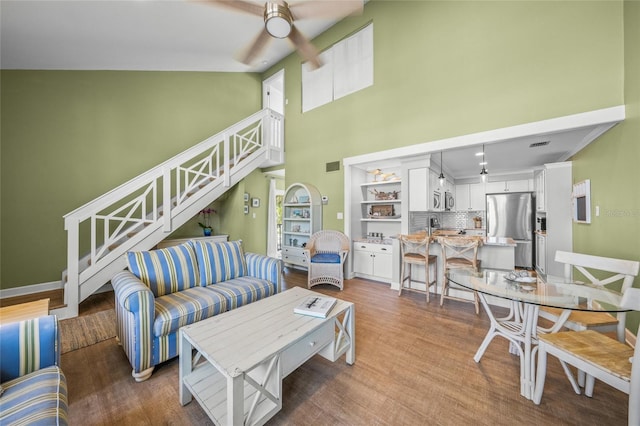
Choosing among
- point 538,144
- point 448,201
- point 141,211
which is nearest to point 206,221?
point 141,211

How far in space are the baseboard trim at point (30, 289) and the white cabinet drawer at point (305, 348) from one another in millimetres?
4584

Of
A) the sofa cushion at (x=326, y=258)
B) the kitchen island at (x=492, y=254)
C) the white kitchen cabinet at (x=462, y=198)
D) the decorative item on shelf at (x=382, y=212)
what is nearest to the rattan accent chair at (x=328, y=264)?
the sofa cushion at (x=326, y=258)

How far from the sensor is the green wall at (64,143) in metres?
3.44

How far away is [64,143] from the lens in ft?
12.4

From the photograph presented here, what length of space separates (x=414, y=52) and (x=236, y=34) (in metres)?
3.44

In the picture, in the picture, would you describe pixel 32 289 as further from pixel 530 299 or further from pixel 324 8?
pixel 530 299

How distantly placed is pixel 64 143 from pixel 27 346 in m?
4.18

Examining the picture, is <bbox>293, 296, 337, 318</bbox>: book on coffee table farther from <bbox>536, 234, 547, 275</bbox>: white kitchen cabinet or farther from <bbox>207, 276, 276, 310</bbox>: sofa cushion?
<bbox>536, 234, 547, 275</bbox>: white kitchen cabinet

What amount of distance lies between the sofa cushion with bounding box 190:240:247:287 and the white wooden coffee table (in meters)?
0.95

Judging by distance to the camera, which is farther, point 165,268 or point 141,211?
point 141,211

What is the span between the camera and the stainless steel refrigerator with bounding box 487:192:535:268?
541 cm

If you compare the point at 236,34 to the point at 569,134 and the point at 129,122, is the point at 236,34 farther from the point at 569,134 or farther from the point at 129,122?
the point at 569,134

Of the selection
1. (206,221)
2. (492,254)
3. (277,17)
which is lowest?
(492,254)

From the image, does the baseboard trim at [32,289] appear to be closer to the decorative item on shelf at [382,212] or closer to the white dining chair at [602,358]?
the decorative item on shelf at [382,212]
